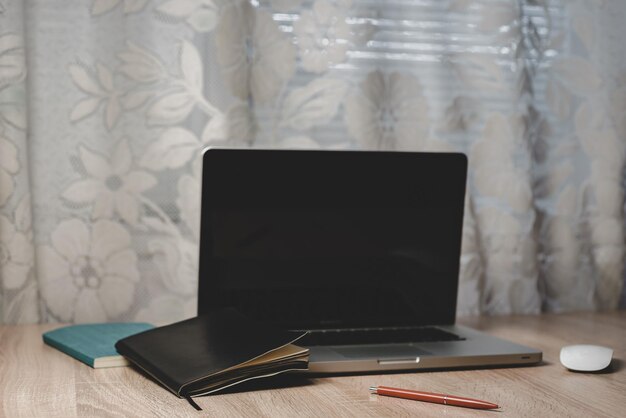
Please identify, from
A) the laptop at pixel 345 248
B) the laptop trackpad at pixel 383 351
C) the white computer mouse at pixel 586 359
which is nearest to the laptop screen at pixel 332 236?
the laptop at pixel 345 248

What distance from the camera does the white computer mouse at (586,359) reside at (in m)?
1.12

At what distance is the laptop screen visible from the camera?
4.01ft

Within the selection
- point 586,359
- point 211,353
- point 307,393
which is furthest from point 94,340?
point 586,359

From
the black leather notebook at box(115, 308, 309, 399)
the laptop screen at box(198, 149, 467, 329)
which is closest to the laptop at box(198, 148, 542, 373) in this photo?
the laptop screen at box(198, 149, 467, 329)

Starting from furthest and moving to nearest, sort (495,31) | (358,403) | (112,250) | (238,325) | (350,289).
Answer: (495,31) → (112,250) → (350,289) → (238,325) → (358,403)

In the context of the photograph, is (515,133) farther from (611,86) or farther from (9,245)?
(9,245)

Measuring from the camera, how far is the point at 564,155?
1621 millimetres

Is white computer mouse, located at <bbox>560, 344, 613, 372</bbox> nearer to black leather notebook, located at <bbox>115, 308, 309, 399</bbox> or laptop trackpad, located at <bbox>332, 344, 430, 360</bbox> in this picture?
laptop trackpad, located at <bbox>332, 344, 430, 360</bbox>

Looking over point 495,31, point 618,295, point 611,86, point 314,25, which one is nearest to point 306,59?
point 314,25

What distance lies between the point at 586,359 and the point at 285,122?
2.12ft

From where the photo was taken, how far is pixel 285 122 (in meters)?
1.46

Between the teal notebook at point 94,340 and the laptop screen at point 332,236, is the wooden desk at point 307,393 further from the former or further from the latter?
the laptop screen at point 332,236

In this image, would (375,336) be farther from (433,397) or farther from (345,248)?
(433,397)

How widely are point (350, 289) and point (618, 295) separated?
679 mm
